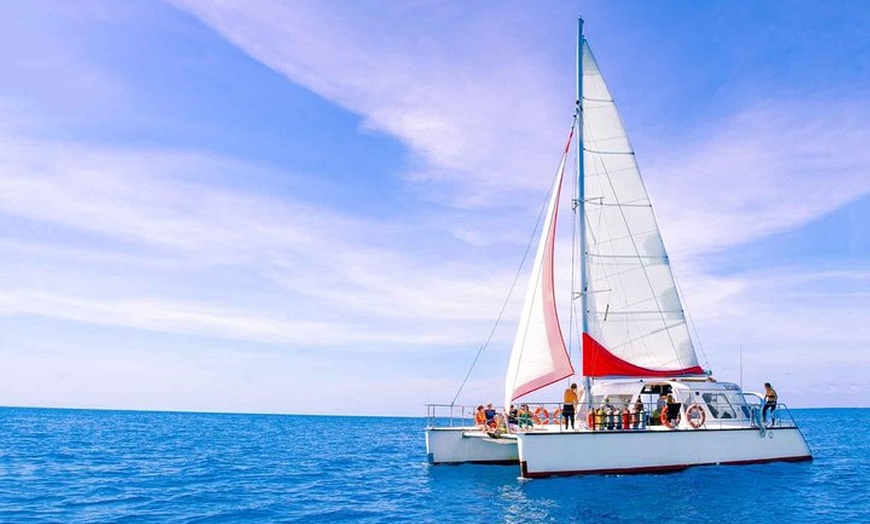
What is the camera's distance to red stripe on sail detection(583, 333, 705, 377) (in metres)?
22.7

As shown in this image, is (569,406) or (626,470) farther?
(569,406)

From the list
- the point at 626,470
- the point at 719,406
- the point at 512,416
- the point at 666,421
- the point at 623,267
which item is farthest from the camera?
the point at 623,267

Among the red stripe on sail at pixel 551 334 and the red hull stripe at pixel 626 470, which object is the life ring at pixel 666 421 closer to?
the red hull stripe at pixel 626 470

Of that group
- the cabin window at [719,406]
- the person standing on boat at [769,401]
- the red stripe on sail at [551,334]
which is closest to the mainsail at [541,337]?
the red stripe on sail at [551,334]

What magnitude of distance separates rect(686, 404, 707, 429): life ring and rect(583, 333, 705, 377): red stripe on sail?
1861 millimetres

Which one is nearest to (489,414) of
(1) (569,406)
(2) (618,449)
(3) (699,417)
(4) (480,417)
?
(4) (480,417)

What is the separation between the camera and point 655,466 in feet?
65.1

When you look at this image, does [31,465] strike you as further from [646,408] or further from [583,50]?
[583,50]

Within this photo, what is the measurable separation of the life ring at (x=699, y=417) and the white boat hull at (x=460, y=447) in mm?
5635

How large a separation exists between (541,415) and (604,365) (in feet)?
8.97

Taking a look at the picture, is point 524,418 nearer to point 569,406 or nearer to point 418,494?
point 569,406

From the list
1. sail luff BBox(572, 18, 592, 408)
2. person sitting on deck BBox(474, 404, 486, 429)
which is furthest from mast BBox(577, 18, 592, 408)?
person sitting on deck BBox(474, 404, 486, 429)

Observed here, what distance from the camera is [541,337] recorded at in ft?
70.2

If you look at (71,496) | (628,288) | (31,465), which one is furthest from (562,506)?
(31,465)
